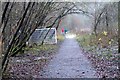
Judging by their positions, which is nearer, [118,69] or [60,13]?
[118,69]

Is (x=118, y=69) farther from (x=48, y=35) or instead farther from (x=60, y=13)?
(x=48, y=35)

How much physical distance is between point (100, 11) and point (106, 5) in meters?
2.96

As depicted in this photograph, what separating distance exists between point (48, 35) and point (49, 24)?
2.25 meters

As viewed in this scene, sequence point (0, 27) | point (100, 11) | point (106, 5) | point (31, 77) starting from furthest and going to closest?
point (100, 11)
point (106, 5)
point (31, 77)
point (0, 27)

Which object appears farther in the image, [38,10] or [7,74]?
[38,10]

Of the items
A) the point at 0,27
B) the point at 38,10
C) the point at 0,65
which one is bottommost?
the point at 0,65

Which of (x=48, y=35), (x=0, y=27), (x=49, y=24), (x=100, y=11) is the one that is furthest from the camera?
(x=48, y=35)

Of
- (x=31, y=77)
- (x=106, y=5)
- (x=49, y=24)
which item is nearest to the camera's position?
(x=31, y=77)

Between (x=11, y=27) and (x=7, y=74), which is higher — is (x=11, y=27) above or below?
above

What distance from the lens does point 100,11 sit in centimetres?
2273

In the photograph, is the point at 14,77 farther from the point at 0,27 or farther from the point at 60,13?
the point at 60,13

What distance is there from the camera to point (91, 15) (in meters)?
25.2

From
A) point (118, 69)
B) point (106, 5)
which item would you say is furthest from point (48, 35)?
point (118, 69)

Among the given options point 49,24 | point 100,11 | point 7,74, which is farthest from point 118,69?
point 49,24
